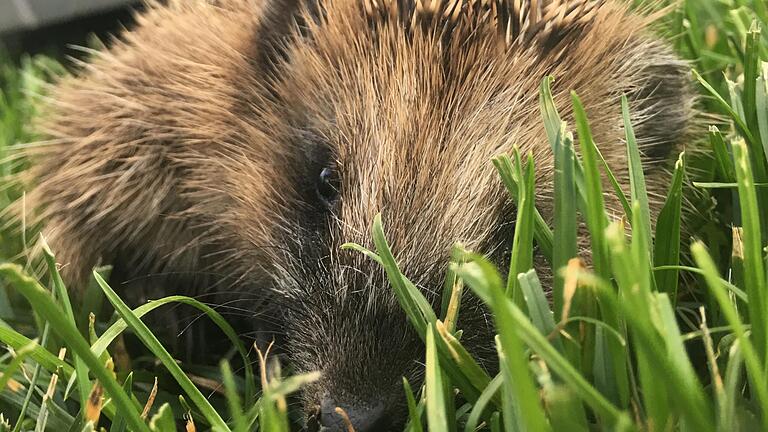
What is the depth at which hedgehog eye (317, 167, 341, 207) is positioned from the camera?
172cm

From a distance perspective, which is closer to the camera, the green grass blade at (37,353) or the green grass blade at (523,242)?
the green grass blade at (523,242)

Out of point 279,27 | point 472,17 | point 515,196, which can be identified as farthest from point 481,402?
point 279,27

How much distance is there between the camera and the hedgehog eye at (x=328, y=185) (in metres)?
1.72

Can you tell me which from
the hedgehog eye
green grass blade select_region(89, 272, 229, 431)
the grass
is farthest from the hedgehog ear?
green grass blade select_region(89, 272, 229, 431)

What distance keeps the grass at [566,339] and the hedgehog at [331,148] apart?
0.40ft

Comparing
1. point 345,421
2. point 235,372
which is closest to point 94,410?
point 345,421

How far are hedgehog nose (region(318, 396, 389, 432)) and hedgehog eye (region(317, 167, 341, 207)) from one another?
0.50 metres

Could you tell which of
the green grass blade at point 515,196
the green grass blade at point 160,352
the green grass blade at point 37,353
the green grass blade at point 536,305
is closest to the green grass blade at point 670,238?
the green grass blade at point 515,196

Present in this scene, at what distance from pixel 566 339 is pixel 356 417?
0.39m

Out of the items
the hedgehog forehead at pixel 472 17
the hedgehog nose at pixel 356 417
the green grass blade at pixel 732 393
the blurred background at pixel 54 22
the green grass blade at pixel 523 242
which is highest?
the blurred background at pixel 54 22

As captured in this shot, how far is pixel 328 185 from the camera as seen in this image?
174 centimetres

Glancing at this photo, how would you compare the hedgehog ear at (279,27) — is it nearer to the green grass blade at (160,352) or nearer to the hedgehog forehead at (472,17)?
the hedgehog forehead at (472,17)

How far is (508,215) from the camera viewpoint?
1.65m

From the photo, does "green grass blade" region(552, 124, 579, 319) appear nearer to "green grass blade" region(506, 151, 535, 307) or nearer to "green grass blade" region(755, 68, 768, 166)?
"green grass blade" region(506, 151, 535, 307)
